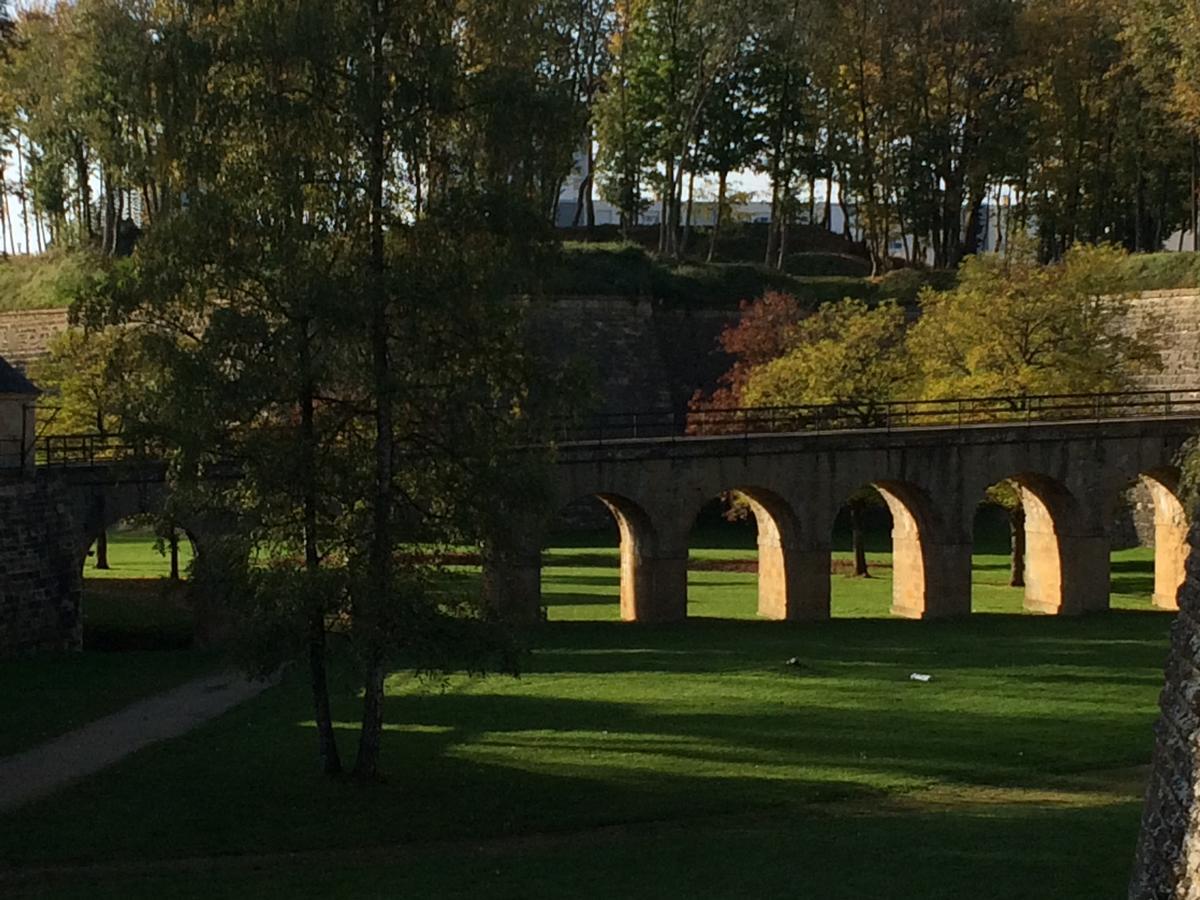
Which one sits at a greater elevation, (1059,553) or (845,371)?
(845,371)

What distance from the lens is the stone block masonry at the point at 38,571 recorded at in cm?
2941

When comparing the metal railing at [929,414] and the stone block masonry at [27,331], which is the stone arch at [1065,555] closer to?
the metal railing at [929,414]

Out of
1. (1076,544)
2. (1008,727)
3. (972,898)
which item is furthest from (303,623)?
(1076,544)

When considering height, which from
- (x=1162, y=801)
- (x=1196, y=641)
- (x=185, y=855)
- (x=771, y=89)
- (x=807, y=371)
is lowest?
(x=185, y=855)

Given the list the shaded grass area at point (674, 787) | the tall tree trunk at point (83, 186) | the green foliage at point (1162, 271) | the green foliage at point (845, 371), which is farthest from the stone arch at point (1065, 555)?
the tall tree trunk at point (83, 186)

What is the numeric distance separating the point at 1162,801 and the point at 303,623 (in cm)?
1137

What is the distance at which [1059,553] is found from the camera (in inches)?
1512

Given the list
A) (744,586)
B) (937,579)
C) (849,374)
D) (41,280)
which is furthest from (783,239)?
(41,280)

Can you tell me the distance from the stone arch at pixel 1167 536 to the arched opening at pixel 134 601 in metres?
23.5

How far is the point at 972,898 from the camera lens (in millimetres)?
13641

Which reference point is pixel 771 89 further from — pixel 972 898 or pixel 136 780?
pixel 972 898

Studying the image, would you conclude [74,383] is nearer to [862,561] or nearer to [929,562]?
[929,562]

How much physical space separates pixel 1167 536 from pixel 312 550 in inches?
1094

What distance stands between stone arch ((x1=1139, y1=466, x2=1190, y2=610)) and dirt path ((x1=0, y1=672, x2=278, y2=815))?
23.0m
